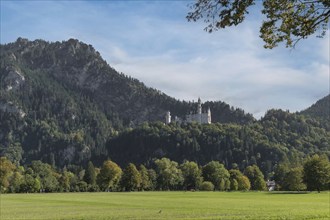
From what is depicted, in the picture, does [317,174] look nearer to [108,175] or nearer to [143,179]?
[143,179]

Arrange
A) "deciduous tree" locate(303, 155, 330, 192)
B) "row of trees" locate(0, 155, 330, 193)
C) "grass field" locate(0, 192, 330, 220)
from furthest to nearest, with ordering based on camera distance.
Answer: "row of trees" locate(0, 155, 330, 193), "deciduous tree" locate(303, 155, 330, 192), "grass field" locate(0, 192, 330, 220)

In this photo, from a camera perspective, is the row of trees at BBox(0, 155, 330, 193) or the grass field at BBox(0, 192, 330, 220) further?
the row of trees at BBox(0, 155, 330, 193)

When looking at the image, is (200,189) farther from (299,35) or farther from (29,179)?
(299,35)

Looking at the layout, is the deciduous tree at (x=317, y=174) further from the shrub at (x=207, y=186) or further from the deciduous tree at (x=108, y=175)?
the deciduous tree at (x=108, y=175)

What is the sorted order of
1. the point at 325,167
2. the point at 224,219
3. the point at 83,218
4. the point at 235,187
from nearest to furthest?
the point at 224,219, the point at 83,218, the point at 325,167, the point at 235,187

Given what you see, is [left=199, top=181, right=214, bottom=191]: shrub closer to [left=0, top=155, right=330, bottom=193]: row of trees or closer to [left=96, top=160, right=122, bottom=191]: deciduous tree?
[left=0, top=155, right=330, bottom=193]: row of trees

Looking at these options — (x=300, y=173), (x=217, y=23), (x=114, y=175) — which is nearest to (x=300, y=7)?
(x=217, y=23)

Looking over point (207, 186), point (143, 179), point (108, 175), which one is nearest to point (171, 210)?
point (108, 175)

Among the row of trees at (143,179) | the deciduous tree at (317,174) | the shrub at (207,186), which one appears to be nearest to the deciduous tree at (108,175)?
the row of trees at (143,179)

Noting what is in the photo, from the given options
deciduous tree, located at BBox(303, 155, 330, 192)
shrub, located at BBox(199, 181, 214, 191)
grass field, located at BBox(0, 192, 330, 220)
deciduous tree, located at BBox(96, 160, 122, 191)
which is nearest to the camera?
grass field, located at BBox(0, 192, 330, 220)

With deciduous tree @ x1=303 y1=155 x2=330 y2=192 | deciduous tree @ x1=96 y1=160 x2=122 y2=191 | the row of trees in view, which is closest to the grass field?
deciduous tree @ x1=303 y1=155 x2=330 y2=192

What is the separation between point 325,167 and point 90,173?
88752 millimetres

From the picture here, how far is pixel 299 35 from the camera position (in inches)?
683

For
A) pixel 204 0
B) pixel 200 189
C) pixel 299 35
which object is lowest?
pixel 200 189
